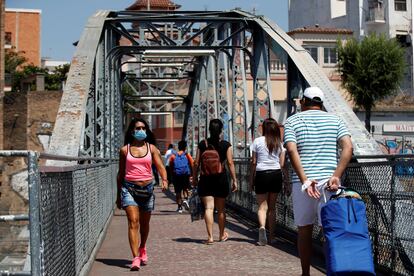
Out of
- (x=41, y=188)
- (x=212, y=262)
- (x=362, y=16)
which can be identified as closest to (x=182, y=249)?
(x=212, y=262)

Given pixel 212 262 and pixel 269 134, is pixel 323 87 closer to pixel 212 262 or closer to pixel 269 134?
pixel 269 134

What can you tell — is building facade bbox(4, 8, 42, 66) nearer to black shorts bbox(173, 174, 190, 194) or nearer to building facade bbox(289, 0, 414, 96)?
building facade bbox(289, 0, 414, 96)

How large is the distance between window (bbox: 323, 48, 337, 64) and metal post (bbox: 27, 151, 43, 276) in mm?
60710

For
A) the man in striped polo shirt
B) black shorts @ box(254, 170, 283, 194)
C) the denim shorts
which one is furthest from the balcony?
the man in striped polo shirt

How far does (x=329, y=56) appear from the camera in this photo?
216ft

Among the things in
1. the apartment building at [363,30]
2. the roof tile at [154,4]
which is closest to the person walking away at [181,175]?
the apartment building at [363,30]

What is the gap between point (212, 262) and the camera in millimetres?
10531

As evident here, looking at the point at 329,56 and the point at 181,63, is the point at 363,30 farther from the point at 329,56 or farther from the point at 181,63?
the point at 181,63

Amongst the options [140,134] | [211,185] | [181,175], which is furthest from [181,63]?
[140,134]

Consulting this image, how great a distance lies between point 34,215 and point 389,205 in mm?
4247

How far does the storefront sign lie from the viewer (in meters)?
55.8

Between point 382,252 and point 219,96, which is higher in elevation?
point 219,96

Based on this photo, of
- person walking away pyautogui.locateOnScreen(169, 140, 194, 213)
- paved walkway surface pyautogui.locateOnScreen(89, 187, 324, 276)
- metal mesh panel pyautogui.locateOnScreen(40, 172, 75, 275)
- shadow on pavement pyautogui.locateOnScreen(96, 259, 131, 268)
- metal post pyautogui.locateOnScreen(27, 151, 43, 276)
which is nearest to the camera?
metal post pyautogui.locateOnScreen(27, 151, 43, 276)

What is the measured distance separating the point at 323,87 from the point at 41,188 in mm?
8029
